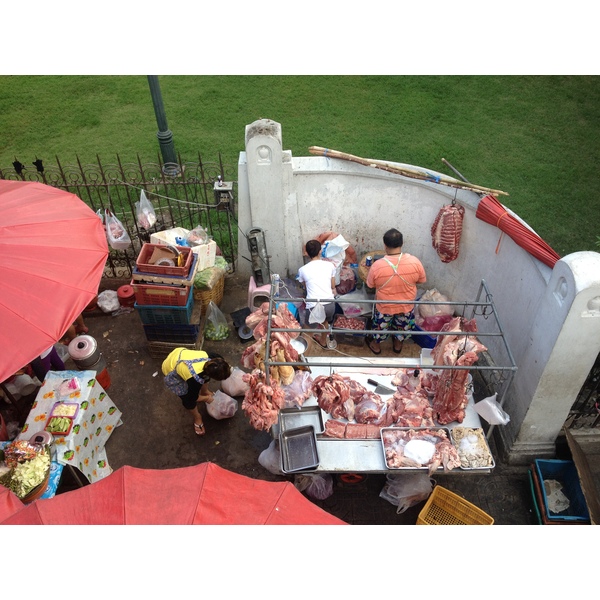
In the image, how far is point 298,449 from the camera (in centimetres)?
Result: 555

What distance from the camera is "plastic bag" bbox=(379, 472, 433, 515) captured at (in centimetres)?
579

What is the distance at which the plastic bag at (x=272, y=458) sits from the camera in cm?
610

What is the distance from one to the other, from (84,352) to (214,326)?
193 centimetres

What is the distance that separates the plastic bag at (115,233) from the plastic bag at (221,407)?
3.00 metres

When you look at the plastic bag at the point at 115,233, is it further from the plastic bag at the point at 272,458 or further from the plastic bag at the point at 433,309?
the plastic bag at the point at 433,309

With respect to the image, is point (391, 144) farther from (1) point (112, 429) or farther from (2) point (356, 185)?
(1) point (112, 429)

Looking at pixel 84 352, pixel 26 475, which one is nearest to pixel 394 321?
pixel 84 352

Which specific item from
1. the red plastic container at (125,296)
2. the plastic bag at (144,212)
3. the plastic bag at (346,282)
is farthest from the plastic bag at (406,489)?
the plastic bag at (144,212)

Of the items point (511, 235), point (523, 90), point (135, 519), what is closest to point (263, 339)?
point (135, 519)

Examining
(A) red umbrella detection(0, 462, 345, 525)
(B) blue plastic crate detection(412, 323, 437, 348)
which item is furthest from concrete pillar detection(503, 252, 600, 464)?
(A) red umbrella detection(0, 462, 345, 525)

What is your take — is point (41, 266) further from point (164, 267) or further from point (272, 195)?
point (272, 195)

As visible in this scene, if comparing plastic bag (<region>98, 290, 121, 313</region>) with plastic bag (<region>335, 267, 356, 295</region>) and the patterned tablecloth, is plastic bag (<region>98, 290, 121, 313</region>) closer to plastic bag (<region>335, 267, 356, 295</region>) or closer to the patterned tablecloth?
the patterned tablecloth

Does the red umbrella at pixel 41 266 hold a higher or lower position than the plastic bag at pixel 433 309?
higher

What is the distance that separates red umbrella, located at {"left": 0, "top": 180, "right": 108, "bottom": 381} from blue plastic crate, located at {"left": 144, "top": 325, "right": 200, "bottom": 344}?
5.87 feet
